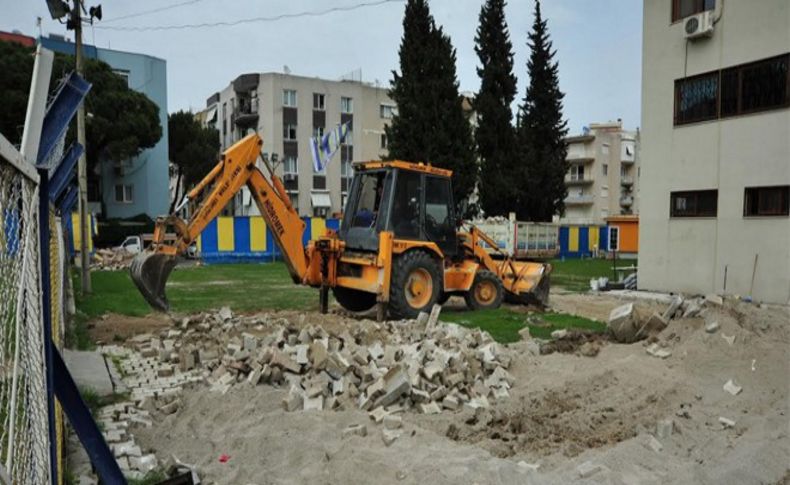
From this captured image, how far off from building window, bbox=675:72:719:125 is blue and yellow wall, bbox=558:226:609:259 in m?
19.7

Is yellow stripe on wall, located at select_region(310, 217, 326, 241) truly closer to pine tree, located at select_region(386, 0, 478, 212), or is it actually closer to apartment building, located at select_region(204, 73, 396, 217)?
pine tree, located at select_region(386, 0, 478, 212)

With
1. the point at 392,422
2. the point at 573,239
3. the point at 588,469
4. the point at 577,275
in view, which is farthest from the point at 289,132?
the point at 588,469

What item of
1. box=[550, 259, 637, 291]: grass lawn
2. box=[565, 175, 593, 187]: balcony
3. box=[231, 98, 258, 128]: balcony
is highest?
box=[231, 98, 258, 128]: balcony

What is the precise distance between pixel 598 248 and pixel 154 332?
3174cm

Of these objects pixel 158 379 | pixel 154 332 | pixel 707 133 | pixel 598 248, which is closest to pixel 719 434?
pixel 158 379

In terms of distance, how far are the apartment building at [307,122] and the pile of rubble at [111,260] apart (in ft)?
51.3

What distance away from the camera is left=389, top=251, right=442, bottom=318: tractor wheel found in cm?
1080

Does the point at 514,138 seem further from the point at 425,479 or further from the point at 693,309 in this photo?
the point at 425,479

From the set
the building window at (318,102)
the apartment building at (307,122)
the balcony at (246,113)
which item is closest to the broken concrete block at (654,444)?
the apartment building at (307,122)

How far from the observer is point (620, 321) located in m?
8.88

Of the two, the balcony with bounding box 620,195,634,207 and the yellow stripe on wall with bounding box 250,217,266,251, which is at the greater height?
the balcony with bounding box 620,195,634,207

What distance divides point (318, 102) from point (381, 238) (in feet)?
125

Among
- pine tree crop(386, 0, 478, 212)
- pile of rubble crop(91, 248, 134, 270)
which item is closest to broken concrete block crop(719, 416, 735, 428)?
pile of rubble crop(91, 248, 134, 270)

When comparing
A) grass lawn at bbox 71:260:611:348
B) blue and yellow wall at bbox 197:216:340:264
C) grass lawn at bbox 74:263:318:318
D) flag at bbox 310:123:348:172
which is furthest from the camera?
flag at bbox 310:123:348:172
